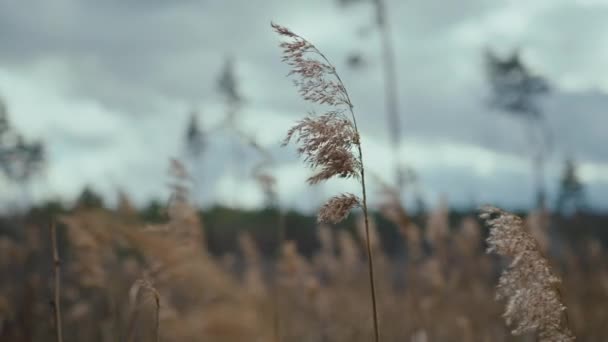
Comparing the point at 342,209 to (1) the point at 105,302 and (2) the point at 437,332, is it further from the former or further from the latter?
(1) the point at 105,302

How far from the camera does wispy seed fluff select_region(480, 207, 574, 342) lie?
176 centimetres

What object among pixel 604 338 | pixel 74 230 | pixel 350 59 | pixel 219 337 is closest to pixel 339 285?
pixel 604 338

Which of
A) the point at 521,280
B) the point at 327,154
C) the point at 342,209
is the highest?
the point at 327,154

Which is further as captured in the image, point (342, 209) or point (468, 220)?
point (468, 220)

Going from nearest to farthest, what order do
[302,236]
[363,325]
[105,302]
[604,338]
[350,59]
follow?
[604,338]
[363,325]
[105,302]
[350,59]
[302,236]

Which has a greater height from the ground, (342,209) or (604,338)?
(342,209)

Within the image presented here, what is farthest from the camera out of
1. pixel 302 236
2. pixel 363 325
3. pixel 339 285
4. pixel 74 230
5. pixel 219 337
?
pixel 302 236

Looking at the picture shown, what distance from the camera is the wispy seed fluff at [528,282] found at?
1762 millimetres

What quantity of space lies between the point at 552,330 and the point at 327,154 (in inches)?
28.4

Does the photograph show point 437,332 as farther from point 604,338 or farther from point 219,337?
point 219,337

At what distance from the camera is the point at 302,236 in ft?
93.8

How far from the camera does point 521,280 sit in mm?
1814

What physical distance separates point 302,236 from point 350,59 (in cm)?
1524

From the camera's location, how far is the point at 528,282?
180cm
